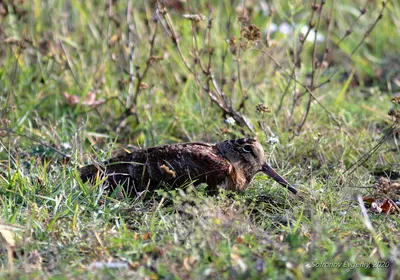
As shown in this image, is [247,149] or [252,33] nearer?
[247,149]

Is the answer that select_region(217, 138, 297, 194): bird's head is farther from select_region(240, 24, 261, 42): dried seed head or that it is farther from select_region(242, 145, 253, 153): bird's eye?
select_region(240, 24, 261, 42): dried seed head

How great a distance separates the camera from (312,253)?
299 cm

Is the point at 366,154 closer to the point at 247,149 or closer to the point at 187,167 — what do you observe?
the point at 247,149

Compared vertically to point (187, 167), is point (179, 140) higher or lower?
lower

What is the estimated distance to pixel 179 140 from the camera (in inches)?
205

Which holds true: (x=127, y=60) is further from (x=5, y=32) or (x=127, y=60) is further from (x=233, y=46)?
(x=233, y=46)

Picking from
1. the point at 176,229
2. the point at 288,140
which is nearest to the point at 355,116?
the point at 288,140

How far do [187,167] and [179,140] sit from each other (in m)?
1.37

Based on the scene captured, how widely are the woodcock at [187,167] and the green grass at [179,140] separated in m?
0.09

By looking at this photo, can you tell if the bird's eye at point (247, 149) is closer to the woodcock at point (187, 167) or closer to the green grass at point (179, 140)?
the woodcock at point (187, 167)

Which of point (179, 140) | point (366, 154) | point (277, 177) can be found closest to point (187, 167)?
point (277, 177)

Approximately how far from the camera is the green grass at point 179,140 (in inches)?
120

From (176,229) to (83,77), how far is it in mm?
2786

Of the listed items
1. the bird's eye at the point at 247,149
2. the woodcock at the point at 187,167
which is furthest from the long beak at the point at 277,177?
the bird's eye at the point at 247,149
